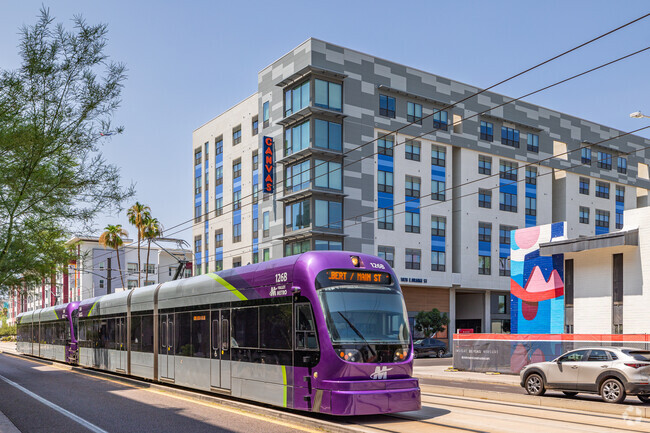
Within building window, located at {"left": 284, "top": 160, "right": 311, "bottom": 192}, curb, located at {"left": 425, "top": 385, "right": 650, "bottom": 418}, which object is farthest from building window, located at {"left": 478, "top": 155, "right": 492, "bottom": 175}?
curb, located at {"left": 425, "top": 385, "right": 650, "bottom": 418}

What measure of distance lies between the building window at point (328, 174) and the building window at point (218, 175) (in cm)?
1653

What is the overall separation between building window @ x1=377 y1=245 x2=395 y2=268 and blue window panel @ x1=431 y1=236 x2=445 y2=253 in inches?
188

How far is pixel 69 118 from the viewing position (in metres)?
18.8

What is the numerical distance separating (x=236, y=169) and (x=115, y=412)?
47.1 m

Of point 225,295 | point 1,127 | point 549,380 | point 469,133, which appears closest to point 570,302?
point 549,380

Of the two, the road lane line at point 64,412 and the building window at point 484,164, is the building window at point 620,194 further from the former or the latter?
the road lane line at point 64,412

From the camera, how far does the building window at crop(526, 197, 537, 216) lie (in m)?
64.4

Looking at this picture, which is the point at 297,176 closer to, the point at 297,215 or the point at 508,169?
the point at 297,215

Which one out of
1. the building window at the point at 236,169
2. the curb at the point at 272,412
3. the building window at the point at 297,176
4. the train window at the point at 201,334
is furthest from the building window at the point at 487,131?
the train window at the point at 201,334

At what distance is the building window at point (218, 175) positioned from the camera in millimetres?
64500

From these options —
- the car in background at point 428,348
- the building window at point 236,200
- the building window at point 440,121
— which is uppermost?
the building window at point 440,121

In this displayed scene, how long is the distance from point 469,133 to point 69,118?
153ft

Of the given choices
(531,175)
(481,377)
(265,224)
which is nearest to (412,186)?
(265,224)

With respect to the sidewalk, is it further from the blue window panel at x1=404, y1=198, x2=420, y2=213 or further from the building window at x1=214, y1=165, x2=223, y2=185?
the building window at x1=214, y1=165, x2=223, y2=185
